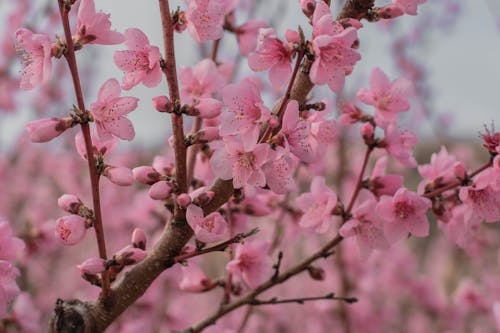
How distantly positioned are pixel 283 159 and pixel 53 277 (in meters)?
5.03

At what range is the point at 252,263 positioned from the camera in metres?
1.78

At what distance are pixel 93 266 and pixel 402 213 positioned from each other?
87cm

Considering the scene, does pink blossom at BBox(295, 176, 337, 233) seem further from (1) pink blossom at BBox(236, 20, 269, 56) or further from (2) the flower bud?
(1) pink blossom at BBox(236, 20, 269, 56)

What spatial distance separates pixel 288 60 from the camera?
1.36m

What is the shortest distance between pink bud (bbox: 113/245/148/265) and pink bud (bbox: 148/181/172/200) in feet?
0.47

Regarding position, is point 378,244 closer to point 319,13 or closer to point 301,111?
point 301,111

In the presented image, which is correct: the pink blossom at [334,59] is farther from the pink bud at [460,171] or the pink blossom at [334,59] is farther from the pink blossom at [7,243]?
the pink blossom at [7,243]

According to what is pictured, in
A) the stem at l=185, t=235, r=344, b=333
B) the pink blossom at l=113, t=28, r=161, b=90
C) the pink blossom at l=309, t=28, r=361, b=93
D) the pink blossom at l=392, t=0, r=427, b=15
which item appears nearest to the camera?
the pink blossom at l=309, t=28, r=361, b=93

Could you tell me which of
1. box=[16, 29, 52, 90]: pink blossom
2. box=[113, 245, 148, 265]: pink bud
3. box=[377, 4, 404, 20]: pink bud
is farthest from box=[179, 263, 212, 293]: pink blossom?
box=[377, 4, 404, 20]: pink bud

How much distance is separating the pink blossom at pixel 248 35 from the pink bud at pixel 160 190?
2.93 feet

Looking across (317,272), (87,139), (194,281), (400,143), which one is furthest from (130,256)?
(400,143)

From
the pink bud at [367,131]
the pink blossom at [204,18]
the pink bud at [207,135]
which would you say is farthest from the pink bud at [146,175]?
the pink bud at [367,131]

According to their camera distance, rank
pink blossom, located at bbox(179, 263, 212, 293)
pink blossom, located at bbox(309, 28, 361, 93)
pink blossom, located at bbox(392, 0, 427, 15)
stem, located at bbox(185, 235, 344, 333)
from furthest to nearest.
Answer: pink blossom, located at bbox(179, 263, 212, 293) < stem, located at bbox(185, 235, 344, 333) < pink blossom, located at bbox(392, 0, 427, 15) < pink blossom, located at bbox(309, 28, 361, 93)

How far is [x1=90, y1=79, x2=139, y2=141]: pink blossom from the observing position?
1311 mm
